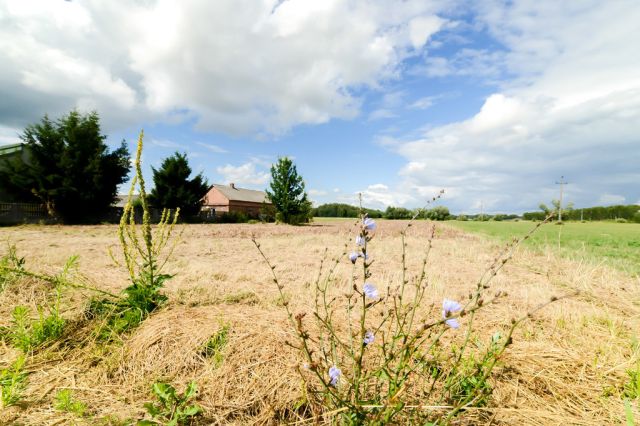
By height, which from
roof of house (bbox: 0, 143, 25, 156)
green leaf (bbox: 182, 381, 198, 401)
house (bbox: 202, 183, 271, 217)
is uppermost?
roof of house (bbox: 0, 143, 25, 156)

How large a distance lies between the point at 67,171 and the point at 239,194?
2994cm

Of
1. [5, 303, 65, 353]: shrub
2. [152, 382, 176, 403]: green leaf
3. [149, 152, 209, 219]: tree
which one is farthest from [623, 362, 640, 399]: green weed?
[149, 152, 209, 219]: tree

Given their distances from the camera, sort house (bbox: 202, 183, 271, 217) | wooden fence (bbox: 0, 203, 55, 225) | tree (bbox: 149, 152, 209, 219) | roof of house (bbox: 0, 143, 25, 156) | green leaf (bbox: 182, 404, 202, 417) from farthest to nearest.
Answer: house (bbox: 202, 183, 271, 217)
tree (bbox: 149, 152, 209, 219)
roof of house (bbox: 0, 143, 25, 156)
wooden fence (bbox: 0, 203, 55, 225)
green leaf (bbox: 182, 404, 202, 417)

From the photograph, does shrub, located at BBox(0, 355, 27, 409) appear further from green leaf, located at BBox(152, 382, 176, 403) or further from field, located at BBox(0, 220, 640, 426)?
green leaf, located at BBox(152, 382, 176, 403)

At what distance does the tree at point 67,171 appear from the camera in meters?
18.8

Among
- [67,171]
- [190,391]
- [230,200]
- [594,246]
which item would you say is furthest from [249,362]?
[230,200]

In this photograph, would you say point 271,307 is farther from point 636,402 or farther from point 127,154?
point 127,154

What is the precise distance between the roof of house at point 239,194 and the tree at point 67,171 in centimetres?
2374

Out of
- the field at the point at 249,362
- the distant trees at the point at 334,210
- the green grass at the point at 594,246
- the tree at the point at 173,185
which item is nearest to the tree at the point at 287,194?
the tree at the point at 173,185

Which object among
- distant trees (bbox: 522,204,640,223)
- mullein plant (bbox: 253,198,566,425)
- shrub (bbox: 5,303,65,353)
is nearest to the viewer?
mullein plant (bbox: 253,198,566,425)

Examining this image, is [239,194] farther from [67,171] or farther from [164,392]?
[164,392]

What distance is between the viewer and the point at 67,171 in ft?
63.3

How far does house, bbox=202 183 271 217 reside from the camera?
146 ft

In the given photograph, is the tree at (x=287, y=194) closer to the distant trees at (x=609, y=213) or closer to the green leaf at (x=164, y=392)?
the green leaf at (x=164, y=392)
